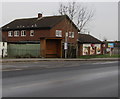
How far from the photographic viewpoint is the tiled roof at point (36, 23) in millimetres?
53469

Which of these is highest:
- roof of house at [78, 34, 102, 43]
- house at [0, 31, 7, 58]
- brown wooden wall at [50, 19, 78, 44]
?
brown wooden wall at [50, 19, 78, 44]

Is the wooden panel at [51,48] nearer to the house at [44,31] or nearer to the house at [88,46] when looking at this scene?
the house at [44,31]

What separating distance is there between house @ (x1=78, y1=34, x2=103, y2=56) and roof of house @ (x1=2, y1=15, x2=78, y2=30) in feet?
25.9

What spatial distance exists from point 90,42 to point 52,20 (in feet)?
37.6

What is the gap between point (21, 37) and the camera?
56.6 m

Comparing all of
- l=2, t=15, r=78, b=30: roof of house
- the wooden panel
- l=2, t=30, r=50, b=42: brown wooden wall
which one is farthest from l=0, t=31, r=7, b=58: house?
l=2, t=15, r=78, b=30: roof of house

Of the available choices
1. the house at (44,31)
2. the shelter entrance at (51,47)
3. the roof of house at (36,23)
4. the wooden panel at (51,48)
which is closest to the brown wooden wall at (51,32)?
the house at (44,31)

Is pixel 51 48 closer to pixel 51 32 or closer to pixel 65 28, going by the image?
pixel 51 32

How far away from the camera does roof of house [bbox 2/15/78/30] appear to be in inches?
2102

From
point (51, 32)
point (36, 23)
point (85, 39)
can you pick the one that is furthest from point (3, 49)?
point (85, 39)

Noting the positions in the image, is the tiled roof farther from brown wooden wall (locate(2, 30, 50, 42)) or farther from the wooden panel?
the wooden panel

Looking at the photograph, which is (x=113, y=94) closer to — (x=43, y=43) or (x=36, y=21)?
(x=43, y=43)

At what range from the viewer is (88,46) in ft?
201

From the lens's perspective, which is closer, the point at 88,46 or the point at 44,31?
the point at 44,31
